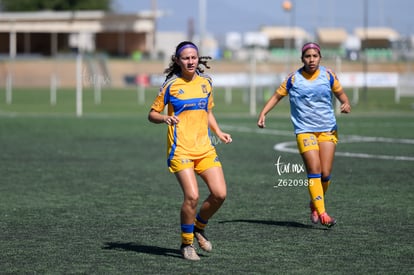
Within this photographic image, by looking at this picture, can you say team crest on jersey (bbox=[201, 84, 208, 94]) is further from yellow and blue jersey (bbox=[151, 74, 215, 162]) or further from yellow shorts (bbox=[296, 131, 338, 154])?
yellow shorts (bbox=[296, 131, 338, 154])

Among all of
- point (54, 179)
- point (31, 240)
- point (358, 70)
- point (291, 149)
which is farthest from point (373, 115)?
point (358, 70)

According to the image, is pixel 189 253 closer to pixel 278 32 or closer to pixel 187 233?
pixel 187 233

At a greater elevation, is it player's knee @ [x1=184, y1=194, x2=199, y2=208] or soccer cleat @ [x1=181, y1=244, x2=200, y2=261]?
player's knee @ [x1=184, y1=194, x2=199, y2=208]

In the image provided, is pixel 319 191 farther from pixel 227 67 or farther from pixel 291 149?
pixel 227 67

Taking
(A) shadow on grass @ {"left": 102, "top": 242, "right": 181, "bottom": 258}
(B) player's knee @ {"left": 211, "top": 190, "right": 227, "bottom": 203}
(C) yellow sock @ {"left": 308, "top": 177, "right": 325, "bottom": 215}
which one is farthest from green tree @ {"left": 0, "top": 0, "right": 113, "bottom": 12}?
(B) player's knee @ {"left": 211, "top": 190, "right": 227, "bottom": 203}

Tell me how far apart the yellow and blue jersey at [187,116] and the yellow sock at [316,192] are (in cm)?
219

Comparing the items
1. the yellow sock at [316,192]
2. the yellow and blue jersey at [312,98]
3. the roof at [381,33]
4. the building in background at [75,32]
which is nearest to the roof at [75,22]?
the building in background at [75,32]

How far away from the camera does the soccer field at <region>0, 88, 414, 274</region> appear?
855 centimetres

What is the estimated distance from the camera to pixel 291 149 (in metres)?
20.8

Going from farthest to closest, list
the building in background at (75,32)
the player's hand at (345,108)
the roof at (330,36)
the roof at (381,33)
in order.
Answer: the roof at (381,33)
the roof at (330,36)
the building in background at (75,32)
the player's hand at (345,108)

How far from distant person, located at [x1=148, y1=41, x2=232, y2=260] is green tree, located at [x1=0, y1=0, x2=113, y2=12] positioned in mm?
98267

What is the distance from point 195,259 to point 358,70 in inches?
2454

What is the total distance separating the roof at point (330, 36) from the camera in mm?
102119

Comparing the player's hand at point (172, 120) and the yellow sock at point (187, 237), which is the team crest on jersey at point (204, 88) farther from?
the yellow sock at point (187, 237)
